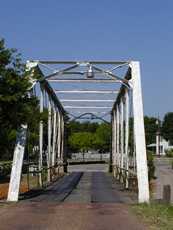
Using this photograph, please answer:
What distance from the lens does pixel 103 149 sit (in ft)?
390

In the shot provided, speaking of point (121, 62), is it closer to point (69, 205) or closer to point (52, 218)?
point (69, 205)

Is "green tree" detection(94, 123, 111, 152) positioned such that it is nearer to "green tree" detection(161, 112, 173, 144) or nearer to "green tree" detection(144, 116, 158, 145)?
"green tree" detection(144, 116, 158, 145)

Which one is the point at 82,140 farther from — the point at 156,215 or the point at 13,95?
the point at 156,215

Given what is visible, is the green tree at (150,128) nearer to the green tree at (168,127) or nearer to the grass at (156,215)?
the green tree at (168,127)

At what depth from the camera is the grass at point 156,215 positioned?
50.2 ft

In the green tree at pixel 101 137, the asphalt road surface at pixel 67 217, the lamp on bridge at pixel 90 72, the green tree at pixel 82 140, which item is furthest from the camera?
the green tree at pixel 82 140

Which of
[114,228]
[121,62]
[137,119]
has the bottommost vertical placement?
[114,228]

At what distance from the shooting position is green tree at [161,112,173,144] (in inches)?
6914

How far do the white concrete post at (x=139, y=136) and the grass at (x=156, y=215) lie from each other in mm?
2418

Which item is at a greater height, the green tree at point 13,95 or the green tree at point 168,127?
the green tree at point 168,127

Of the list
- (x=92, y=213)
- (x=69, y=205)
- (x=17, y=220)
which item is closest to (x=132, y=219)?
(x=92, y=213)

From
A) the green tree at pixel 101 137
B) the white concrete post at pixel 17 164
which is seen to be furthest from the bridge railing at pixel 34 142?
the green tree at pixel 101 137

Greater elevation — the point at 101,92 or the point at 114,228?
the point at 101,92

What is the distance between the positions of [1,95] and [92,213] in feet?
20.8
